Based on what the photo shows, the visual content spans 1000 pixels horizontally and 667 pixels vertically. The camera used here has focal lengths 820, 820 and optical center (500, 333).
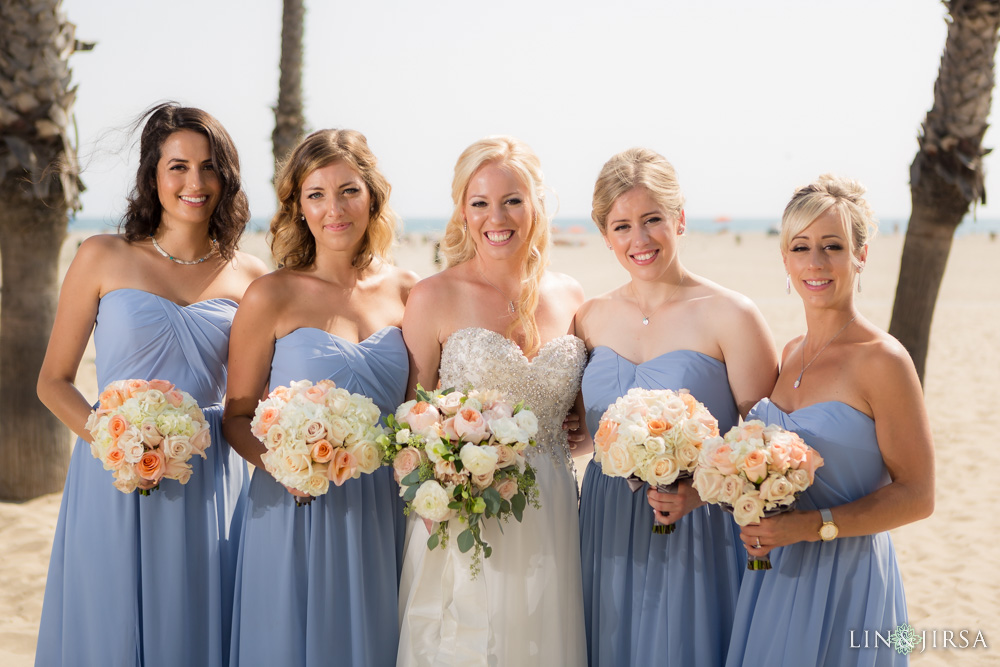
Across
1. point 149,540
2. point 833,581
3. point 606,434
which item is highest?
point 606,434

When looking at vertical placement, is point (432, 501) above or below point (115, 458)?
below

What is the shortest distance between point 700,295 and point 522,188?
1090mm

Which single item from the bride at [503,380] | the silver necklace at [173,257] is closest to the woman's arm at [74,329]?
the silver necklace at [173,257]

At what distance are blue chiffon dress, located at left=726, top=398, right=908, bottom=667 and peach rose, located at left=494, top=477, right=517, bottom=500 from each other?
4.09 ft

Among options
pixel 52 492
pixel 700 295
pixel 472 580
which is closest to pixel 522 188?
pixel 700 295

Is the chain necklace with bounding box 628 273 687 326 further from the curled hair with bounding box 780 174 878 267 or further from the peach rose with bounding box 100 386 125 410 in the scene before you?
the peach rose with bounding box 100 386 125 410

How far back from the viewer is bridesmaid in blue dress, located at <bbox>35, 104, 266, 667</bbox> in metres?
4.12

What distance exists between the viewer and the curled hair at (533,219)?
14.3ft

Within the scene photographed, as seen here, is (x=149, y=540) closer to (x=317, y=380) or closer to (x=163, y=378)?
(x=163, y=378)

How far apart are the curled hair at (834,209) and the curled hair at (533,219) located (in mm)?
1324

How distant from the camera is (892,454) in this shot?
11.7 feet

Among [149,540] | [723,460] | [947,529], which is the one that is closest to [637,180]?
[723,460]

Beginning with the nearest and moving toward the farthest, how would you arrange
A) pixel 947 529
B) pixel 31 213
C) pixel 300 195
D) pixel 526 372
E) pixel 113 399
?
1. pixel 113 399
2. pixel 526 372
3. pixel 300 195
4. pixel 31 213
5. pixel 947 529

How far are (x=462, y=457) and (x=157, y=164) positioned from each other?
2.48 meters
